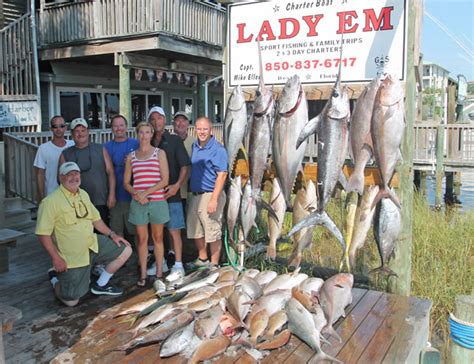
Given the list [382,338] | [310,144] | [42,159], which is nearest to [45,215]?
[42,159]

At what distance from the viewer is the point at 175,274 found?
187 inches

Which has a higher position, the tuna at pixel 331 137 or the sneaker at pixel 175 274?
the tuna at pixel 331 137

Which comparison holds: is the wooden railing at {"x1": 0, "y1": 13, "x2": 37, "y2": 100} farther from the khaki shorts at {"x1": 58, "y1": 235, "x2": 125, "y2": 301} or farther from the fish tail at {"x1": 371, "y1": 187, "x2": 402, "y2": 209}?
the fish tail at {"x1": 371, "y1": 187, "x2": 402, "y2": 209}

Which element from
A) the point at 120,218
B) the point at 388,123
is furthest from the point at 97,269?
the point at 388,123

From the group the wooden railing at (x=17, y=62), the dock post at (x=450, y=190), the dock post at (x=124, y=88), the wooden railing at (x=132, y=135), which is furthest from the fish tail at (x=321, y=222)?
the dock post at (x=450, y=190)

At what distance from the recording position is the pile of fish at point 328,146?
3.50 m

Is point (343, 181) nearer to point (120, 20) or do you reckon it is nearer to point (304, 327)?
point (304, 327)

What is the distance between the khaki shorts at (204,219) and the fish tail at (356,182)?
161 cm

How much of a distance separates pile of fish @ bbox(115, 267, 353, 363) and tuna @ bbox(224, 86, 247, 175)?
1152 mm

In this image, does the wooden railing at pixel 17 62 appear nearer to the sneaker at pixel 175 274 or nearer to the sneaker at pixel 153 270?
the sneaker at pixel 153 270

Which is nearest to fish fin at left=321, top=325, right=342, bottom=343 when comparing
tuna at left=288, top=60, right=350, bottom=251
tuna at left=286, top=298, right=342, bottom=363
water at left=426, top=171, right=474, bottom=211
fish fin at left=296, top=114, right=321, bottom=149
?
tuna at left=286, top=298, right=342, bottom=363

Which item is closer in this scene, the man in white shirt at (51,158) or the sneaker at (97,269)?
the sneaker at (97,269)

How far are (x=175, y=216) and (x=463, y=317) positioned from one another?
274cm

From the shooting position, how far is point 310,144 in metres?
13.8
